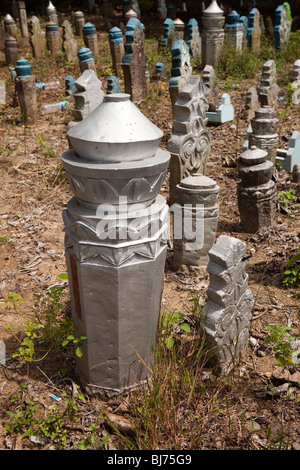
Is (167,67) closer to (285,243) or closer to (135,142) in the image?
(285,243)

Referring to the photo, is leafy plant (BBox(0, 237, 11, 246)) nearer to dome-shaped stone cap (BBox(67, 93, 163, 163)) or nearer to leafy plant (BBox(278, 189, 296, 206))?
dome-shaped stone cap (BBox(67, 93, 163, 163))

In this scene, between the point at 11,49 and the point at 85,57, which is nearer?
the point at 85,57

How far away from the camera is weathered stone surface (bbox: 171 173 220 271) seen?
438 cm

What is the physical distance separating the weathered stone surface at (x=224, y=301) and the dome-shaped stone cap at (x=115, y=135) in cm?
82

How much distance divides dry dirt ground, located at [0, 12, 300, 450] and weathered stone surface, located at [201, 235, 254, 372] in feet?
0.77

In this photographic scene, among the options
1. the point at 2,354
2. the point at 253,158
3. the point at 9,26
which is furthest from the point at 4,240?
the point at 9,26

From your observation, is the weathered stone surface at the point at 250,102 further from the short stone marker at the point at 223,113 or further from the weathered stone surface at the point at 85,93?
the weathered stone surface at the point at 85,93

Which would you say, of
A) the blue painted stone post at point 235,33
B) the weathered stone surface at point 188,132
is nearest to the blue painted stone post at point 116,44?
the blue painted stone post at point 235,33

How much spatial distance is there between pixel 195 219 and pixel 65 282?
1.37m

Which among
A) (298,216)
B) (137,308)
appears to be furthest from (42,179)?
(137,308)

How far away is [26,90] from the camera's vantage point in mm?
8273

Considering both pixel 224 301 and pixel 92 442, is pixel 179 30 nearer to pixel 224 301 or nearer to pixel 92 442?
pixel 224 301

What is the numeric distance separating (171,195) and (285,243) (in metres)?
1.58

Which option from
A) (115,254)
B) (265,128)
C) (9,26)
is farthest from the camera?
(9,26)
